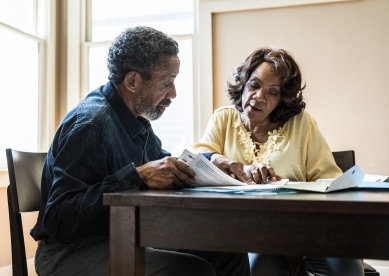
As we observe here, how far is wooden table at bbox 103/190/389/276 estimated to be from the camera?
2.46ft

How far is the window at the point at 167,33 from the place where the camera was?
2943 mm

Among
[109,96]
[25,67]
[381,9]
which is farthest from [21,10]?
[381,9]

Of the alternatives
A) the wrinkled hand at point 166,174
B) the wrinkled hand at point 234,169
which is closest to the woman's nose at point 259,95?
the wrinkled hand at point 234,169

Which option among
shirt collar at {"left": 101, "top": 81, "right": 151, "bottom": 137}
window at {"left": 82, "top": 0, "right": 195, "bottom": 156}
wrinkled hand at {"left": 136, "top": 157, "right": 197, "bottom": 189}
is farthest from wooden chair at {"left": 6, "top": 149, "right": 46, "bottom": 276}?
window at {"left": 82, "top": 0, "right": 195, "bottom": 156}

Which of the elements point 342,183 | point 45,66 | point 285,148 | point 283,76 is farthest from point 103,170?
point 45,66

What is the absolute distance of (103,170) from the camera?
121cm

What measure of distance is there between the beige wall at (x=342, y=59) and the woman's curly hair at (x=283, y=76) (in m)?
0.72

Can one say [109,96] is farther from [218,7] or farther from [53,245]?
[218,7]

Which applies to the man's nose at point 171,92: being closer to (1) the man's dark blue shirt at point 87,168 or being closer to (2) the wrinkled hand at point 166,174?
(1) the man's dark blue shirt at point 87,168

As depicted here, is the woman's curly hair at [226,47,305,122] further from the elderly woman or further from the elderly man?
the elderly man

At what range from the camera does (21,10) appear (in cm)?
288

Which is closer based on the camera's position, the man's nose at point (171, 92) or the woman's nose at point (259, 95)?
the man's nose at point (171, 92)

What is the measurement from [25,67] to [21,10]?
378mm

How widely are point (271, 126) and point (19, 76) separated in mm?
1741
